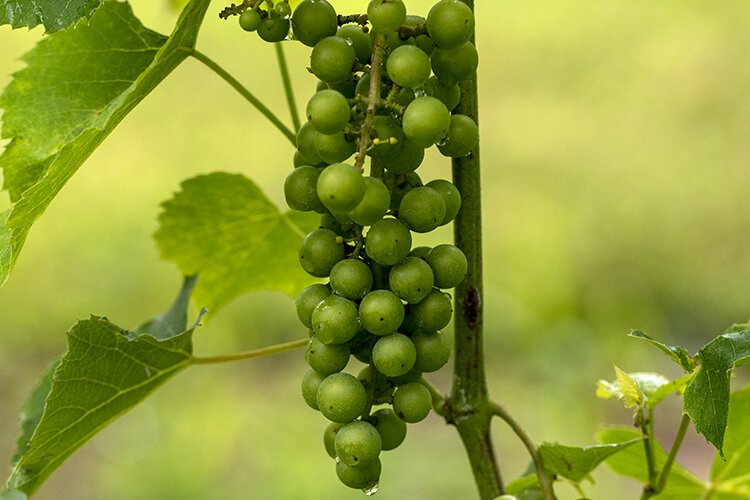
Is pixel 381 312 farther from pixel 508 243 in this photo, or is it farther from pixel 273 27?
pixel 508 243

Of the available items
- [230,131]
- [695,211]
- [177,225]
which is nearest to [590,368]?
[695,211]

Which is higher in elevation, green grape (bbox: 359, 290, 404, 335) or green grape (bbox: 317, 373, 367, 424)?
green grape (bbox: 359, 290, 404, 335)

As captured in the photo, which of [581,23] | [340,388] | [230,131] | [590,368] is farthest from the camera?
[581,23]

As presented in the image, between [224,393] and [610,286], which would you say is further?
[610,286]

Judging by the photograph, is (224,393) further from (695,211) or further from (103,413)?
(103,413)

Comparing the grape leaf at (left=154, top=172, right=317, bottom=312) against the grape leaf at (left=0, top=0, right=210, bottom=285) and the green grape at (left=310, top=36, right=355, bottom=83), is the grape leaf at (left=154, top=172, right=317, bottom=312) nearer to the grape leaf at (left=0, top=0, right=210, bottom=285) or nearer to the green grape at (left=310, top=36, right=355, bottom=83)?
the grape leaf at (left=0, top=0, right=210, bottom=285)

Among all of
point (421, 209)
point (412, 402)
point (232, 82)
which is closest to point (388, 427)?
point (412, 402)

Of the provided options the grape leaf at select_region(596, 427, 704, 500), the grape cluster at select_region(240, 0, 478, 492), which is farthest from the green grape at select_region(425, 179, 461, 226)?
the grape leaf at select_region(596, 427, 704, 500)
